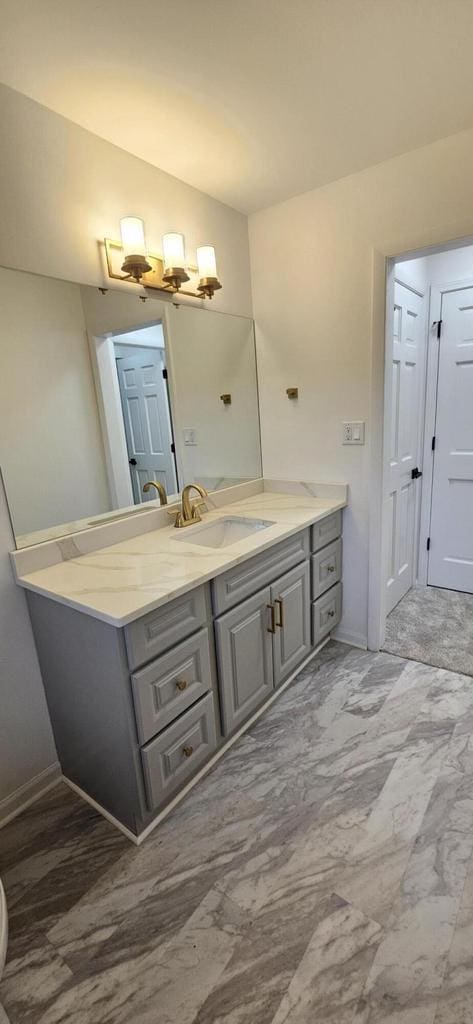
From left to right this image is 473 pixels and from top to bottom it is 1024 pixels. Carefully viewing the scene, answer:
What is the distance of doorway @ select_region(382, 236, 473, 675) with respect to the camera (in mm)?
2449

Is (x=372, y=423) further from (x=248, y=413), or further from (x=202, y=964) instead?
(x=202, y=964)

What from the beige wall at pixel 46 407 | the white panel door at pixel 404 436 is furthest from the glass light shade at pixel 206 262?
the white panel door at pixel 404 436

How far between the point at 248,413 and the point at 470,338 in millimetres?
1403

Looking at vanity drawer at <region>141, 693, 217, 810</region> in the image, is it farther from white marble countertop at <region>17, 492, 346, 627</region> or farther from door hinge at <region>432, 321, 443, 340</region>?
door hinge at <region>432, 321, 443, 340</region>

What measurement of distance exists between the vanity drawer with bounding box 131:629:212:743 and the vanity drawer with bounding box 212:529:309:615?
140 millimetres

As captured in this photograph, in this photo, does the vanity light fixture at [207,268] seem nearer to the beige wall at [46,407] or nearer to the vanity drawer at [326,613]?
the beige wall at [46,407]

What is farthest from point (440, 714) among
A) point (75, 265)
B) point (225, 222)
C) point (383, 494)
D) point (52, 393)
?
point (225, 222)

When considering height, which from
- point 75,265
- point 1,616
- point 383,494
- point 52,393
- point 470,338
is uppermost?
point 75,265

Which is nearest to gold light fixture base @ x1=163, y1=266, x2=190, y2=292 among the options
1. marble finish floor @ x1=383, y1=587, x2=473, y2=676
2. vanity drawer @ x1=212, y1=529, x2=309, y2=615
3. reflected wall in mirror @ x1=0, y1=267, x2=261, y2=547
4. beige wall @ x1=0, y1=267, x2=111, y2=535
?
reflected wall in mirror @ x1=0, y1=267, x2=261, y2=547

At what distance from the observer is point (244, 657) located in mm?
1698

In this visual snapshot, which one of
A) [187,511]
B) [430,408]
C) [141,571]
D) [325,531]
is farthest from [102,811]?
[430,408]

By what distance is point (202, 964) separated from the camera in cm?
109

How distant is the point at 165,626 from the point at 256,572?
0.49 meters

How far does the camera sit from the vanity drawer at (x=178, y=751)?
134 cm
